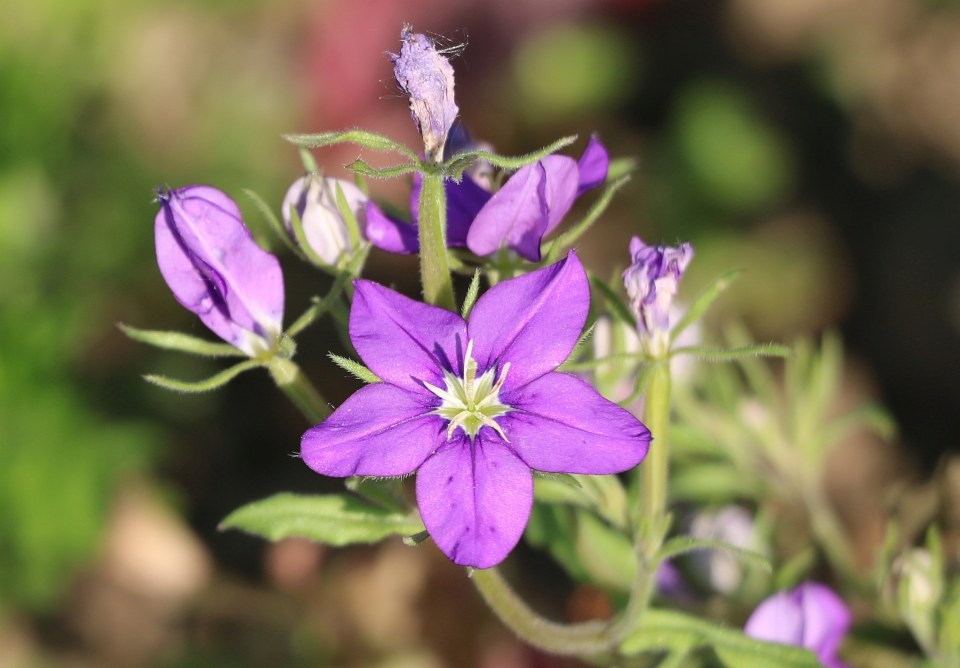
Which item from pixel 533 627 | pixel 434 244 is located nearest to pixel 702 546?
pixel 533 627

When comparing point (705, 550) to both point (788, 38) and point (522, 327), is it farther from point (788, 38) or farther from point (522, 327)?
point (788, 38)

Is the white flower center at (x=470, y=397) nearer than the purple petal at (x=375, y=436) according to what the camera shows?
No

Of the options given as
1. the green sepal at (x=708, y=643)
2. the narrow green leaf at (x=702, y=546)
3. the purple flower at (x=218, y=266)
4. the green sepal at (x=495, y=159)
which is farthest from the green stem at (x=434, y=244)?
the green sepal at (x=708, y=643)

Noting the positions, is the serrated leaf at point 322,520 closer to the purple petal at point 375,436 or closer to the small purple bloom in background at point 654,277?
the purple petal at point 375,436

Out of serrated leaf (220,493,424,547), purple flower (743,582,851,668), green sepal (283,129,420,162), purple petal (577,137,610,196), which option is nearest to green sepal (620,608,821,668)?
purple flower (743,582,851,668)

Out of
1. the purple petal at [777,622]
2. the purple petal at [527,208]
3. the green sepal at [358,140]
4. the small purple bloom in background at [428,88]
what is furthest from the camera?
the purple petal at [777,622]

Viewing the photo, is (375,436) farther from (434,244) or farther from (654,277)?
(654,277)

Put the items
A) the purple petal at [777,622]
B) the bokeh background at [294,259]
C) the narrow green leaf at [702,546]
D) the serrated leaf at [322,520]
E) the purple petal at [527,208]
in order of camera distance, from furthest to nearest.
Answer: the bokeh background at [294,259] < the purple petal at [777,622] < the serrated leaf at [322,520] < the narrow green leaf at [702,546] < the purple petal at [527,208]
